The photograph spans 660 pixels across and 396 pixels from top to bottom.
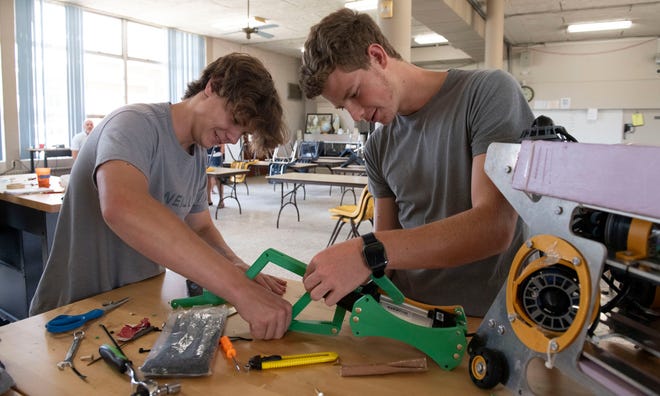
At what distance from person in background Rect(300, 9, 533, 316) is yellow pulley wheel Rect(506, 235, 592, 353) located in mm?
230

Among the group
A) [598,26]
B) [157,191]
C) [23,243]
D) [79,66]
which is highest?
[598,26]

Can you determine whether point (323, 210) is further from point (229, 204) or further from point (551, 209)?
point (551, 209)

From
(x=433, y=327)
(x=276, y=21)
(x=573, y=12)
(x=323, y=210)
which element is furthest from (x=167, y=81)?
(x=433, y=327)

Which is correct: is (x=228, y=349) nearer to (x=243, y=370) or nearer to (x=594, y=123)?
(x=243, y=370)

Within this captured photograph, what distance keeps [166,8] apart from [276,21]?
1911mm

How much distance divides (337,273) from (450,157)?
0.47 meters

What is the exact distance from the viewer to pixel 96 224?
1211mm

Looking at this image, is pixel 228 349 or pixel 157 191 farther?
pixel 157 191

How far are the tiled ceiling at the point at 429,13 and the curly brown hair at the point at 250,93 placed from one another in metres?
5.28

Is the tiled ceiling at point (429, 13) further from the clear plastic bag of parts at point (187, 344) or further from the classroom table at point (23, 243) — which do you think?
the clear plastic bag of parts at point (187, 344)

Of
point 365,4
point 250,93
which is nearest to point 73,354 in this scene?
point 250,93

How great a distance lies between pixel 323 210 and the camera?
22.2 feet

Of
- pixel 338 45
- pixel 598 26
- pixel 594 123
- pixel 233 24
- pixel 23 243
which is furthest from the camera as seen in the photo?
pixel 594 123

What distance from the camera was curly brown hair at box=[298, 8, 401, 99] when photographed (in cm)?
106
